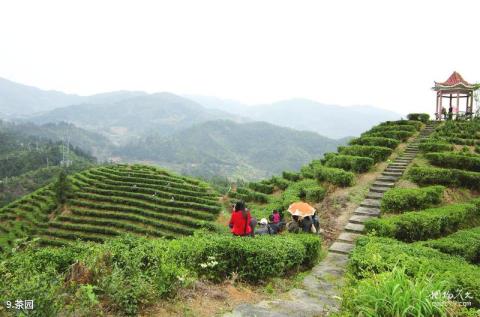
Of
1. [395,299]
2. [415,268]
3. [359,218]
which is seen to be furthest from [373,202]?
[395,299]

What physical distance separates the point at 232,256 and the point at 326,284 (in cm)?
204

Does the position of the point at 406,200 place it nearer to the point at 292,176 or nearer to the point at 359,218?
the point at 359,218

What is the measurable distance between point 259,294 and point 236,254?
0.80 meters

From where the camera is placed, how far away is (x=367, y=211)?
12.8m

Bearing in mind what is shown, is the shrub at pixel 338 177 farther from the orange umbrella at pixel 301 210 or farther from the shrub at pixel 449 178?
the orange umbrella at pixel 301 210

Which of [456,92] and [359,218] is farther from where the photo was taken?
[456,92]

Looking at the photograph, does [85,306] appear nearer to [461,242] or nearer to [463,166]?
[461,242]

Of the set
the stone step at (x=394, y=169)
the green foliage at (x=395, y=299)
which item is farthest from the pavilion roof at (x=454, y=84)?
the green foliage at (x=395, y=299)

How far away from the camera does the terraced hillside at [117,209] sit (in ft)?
110

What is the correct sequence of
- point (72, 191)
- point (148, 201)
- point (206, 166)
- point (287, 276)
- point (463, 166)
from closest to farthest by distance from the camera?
point (287, 276) → point (463, 166) → point (148, 201) → point (72, 191) → point (206, 166)

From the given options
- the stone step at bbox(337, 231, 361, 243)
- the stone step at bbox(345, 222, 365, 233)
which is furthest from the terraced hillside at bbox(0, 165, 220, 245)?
the stone step at bbox(337, 231, 361, 243)

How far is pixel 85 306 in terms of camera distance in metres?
4.27

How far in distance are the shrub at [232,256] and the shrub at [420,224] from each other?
358cm

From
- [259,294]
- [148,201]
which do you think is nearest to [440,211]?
[259,294]
